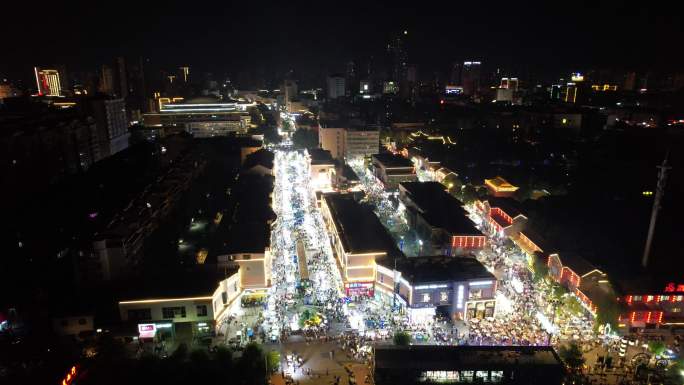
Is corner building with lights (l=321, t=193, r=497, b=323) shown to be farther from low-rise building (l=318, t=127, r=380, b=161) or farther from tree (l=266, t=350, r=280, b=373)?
low-rise building (l=318, t=127, r=380, b=161)

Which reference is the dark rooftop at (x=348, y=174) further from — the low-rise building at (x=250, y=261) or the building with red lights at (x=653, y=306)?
the building with red lights at (x=653, y=306)

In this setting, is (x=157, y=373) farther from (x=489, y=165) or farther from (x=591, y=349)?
(x=489, y=165)

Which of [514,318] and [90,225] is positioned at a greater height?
[90,225]

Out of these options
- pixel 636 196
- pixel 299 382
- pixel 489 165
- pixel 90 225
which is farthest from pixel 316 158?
pixel 299 382

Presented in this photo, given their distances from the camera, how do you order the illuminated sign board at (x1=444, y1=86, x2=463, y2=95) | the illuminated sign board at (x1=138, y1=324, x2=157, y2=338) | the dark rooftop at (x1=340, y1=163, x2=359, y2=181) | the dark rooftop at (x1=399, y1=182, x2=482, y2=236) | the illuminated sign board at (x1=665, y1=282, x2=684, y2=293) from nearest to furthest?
the illuminated sign board at (x1=138, y1=324, x2=157, y2=338) < the illuminated sign board at (x1=665, y1=282, x2=684, y2=293) < the dark rooftop at (x1=399, y1=182, x2=482, y2=236) < the dark rooftop at (x1=340, y1=163, x2=359, y2=181) < the illuminated sign board at (x1=444, y1=86, x2=463, y2=95)

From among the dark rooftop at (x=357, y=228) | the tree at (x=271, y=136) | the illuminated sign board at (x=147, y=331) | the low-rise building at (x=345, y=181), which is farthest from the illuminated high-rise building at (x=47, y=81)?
the illuminated sign board at (x=147, y=331)

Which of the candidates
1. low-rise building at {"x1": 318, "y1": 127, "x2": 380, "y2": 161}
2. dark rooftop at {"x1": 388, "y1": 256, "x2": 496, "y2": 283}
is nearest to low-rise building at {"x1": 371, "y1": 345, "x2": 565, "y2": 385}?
dark rooftop at {"x1": 388, "y1": 256, "x2": 496, "y2": 283}

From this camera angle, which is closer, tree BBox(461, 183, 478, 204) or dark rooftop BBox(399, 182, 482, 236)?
dark rooftop BBox(399, 182, 482, 236)
